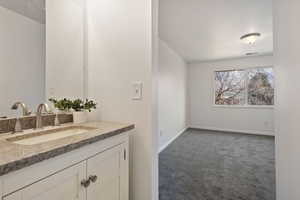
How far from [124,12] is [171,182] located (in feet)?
6.62

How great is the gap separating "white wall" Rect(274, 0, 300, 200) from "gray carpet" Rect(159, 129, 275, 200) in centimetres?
63

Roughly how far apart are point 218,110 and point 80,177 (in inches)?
202

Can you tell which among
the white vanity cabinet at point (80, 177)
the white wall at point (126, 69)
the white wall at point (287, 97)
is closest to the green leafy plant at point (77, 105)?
the white wall at point (126, 69)

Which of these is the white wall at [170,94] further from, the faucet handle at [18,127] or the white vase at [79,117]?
the faucet handle at [18,127]

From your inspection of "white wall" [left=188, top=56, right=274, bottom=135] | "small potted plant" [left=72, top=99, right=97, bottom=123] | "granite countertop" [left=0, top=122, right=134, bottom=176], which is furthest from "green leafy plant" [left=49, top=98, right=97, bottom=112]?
"white wall" [left=188, top=56, right=274, bottom=135]

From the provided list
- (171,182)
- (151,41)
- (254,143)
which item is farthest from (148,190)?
(254,143)

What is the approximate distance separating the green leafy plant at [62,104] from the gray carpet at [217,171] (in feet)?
4.50

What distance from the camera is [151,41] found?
48.9 inches

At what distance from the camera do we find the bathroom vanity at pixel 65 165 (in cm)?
55

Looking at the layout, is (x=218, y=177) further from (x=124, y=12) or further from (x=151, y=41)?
(x=124, y=12)

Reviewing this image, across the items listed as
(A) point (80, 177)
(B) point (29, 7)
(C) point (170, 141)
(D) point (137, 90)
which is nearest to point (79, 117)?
(D) point (137, 90)

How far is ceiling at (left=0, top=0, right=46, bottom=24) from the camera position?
101 centimetres

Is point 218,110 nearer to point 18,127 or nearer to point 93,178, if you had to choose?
point 93,178

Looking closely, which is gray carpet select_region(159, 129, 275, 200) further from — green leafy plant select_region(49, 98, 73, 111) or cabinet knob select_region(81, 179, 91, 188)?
green leafy plant select_region(49, 98, 73, 111)
